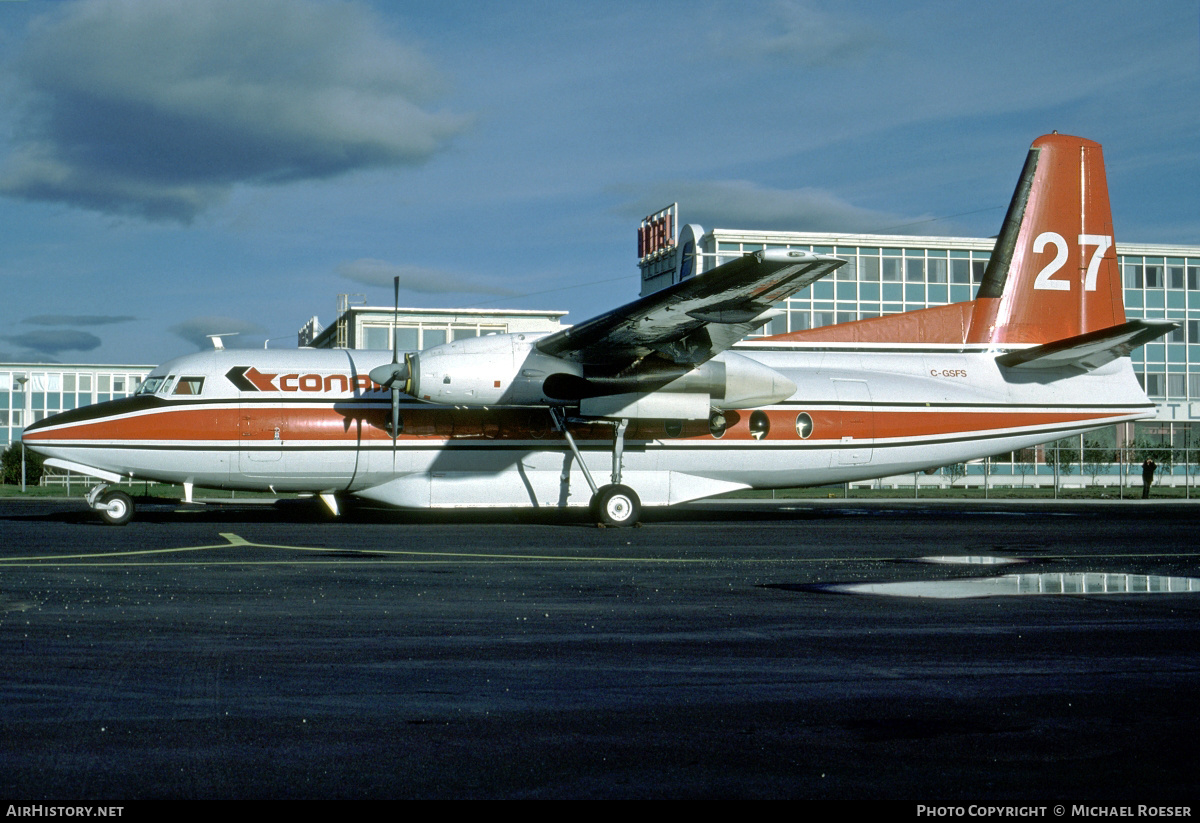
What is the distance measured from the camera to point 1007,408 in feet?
68.8

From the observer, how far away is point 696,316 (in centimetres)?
1638

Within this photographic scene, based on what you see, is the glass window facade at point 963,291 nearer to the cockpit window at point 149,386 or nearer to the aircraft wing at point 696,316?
the aircraft wing at point 696,316

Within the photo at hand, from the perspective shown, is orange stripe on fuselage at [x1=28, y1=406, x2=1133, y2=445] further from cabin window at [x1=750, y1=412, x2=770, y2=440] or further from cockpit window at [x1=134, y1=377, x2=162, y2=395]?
cockpit window at [x1=134, y1=377, x2=162, y2=395]

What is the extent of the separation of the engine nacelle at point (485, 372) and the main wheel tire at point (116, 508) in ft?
19.1

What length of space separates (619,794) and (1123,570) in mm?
9799

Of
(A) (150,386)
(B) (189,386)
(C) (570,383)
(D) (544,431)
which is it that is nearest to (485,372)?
(C) (570,383)

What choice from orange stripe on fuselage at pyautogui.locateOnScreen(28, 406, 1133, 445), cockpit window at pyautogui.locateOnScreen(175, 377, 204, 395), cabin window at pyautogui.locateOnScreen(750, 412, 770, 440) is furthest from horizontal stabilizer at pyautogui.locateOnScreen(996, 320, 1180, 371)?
cockpit window at pyautogui.locateOnScreen(175, 377, 204, 395)

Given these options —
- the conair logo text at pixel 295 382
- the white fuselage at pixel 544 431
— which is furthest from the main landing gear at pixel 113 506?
the conair logo text at pixel 295 382

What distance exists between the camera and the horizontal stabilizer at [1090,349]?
60.9 feet

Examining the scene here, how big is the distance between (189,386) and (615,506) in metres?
8.20

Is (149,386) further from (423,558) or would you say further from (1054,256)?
(1054,256)

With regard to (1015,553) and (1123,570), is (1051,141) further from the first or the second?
(1123,570)

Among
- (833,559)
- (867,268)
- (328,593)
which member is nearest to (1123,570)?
(833,559)

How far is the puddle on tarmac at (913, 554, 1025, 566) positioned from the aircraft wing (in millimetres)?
4046
